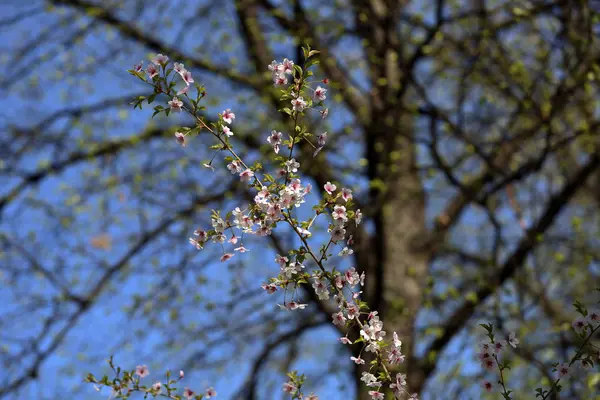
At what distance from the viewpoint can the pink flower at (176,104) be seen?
1.82 m

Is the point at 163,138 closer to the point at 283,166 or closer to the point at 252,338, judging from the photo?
the point at 252,338

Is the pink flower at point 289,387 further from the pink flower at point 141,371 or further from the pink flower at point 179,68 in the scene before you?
the pink flower at point 179,68

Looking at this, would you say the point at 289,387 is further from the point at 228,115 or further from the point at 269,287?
the point at 228,115

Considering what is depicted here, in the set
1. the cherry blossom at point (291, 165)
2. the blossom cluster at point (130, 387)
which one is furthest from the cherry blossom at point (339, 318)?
the blossom cluster at point (130, 387)

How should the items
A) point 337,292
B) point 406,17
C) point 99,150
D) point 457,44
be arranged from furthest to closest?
point 99,150, point 406,17, point 457,44, point 337,292

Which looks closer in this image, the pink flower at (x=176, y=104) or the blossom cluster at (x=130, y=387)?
the pink flower at (x=176, y=104)

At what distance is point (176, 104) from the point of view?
6.01 feet

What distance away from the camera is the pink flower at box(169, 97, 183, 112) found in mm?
1819

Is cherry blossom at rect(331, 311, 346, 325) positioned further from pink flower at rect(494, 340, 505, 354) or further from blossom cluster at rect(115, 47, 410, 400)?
pink flower at rect(494, 340, 505, 354)

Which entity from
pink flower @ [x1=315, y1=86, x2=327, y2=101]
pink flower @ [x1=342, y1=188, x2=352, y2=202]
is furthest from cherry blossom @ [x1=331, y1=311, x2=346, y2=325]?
pink flower @ [x1=315, y1=86, x2=327, y2=101]

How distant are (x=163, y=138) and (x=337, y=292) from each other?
4585mm

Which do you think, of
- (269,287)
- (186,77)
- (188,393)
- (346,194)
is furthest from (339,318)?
(186,77)

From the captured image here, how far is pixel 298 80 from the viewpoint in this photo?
1.86 meters

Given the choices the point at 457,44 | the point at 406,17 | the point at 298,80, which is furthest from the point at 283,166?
the point at 406,17
